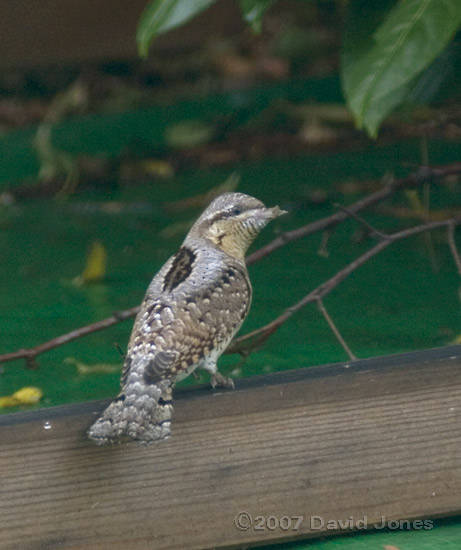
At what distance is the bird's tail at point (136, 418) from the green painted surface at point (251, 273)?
515mm

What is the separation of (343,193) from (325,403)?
3501mm

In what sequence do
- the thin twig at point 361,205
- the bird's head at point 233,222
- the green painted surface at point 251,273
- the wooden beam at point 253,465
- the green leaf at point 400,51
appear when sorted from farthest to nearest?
the green painted surface at point 251,273 → the thin twig at point 361,205 → the bird's head at point 233,222 → the green leaf at point 400,51 → the wooden beam at point 253,465

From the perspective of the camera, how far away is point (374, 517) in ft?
7.92

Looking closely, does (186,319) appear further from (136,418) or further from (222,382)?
(136,418)

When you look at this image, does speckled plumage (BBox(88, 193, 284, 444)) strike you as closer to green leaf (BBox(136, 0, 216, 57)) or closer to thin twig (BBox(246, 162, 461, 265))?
thin twig (BBox(246, 162, 461, 265))

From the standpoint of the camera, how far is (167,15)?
9.38 feet

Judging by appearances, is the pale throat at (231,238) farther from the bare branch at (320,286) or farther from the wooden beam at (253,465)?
the wooden beam at (253,465)

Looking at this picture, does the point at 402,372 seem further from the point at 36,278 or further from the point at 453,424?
the point at 36,278

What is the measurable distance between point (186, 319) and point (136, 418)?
396mm

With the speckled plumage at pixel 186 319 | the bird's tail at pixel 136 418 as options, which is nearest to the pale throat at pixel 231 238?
the speckled plumage at pixel 186 319

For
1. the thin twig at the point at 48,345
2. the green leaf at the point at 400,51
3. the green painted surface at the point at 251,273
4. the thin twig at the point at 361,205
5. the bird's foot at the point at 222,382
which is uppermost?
the green leaf at the point at 400,51

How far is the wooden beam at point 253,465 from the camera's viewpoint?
2.26 m

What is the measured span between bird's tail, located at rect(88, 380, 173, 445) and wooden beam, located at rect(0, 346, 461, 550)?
0.10 meters

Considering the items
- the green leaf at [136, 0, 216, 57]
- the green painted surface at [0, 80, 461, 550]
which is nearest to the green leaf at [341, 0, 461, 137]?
the green leaf at [136, 0, 216, 57]
